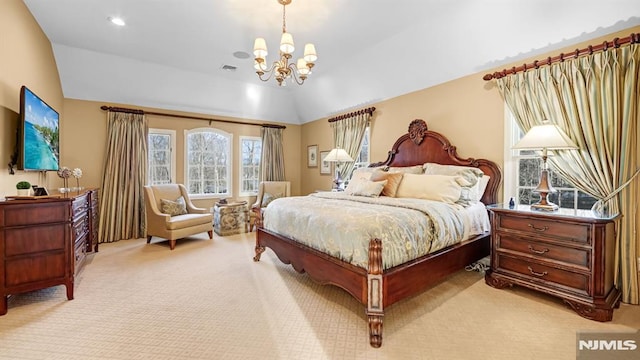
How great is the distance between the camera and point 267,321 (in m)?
2.24

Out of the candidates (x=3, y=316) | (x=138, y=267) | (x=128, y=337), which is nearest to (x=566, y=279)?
(x=128, y=337)

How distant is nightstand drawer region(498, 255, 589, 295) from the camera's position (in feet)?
7.62

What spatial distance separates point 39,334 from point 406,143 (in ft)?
15.1

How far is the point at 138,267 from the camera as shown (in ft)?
11.4

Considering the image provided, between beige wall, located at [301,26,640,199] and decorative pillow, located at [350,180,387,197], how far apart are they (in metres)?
1.28

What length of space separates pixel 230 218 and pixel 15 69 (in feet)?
11.0

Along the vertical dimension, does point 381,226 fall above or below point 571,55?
below

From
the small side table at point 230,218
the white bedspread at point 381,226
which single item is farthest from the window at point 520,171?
the small side table at point 230,218

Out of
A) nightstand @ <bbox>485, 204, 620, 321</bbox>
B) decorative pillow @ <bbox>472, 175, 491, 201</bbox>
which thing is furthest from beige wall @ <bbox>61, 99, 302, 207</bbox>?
nightstand @ <bbox>485, 204, 620, 321</bbox>

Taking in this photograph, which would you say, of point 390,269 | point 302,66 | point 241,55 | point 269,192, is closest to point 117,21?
point 241,55

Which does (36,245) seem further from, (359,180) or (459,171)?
(459,171)

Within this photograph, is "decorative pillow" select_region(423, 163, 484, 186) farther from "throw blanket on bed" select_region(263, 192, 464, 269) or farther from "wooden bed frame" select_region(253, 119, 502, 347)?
"throw blanket on bed" select_region(263, 192, 464, 269)

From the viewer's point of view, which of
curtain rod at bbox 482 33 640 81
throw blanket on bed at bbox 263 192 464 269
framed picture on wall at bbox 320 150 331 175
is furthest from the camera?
framed picture on wall at bbox 320 150 331 175

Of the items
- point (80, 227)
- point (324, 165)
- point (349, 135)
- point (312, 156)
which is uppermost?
point (349, 135)
